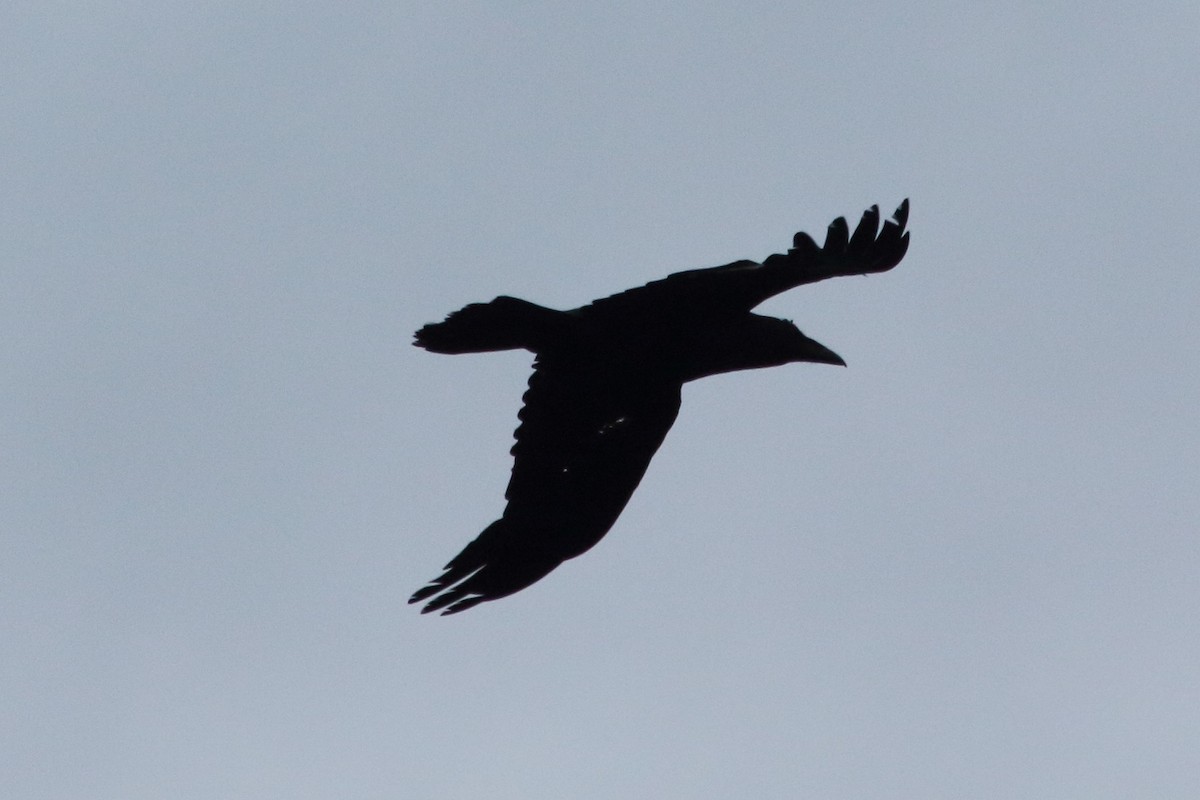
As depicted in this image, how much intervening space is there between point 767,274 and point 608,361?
40.8 inches

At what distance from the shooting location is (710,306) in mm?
10484

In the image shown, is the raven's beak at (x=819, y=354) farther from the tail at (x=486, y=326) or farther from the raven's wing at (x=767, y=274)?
the tail at (x=486, y=326)

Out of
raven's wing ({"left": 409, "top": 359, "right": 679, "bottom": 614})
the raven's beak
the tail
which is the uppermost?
the tail

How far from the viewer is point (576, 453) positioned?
10602 millimetres

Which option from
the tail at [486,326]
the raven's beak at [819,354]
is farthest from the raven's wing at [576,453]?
the raven's beak at [819,354]

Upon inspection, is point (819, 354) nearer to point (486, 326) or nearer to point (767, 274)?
point (767, 274)

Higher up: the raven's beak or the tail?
the tail

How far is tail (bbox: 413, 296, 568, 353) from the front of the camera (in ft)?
33.1

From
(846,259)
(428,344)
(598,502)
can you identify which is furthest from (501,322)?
(846,259)

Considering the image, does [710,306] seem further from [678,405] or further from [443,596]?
[443,596]

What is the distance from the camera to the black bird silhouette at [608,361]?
10172 millimetres

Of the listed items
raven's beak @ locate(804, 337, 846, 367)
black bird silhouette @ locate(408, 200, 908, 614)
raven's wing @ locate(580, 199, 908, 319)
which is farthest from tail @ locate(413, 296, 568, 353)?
raven's beak @ locate(804, 337, 846, 367)

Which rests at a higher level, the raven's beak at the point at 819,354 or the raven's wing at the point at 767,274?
the raven's wing at the point at 767,274

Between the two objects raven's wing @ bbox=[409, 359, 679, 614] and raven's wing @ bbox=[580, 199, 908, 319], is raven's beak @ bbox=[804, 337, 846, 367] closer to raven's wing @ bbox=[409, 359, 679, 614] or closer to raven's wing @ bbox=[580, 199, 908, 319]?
raven's wing @ bbox=[580, 199, 908, 319]
